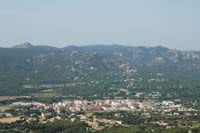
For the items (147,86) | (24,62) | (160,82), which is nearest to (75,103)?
(147,86)

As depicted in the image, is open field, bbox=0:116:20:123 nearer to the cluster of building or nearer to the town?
the town

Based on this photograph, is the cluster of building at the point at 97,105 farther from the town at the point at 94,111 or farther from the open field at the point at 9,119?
the open field at the point at 9,119

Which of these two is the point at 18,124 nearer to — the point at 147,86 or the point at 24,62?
the point at 147,86

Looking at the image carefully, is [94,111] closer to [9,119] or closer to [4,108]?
[4,108]

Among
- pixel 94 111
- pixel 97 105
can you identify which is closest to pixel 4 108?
pixel 94 111

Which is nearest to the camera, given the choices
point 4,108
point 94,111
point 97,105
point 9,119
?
point 9,119

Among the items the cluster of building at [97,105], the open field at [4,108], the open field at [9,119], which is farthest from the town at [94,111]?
the open field at [4,108]

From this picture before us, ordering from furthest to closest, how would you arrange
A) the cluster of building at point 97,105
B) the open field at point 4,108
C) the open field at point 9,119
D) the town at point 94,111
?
the cluster of building at point 97,105
the open field at point 4,108
the open field at point 9,119
the town at point 94,111

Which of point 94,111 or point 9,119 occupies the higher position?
point 9,119

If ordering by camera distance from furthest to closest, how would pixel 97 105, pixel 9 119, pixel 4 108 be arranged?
pixel 97 105, pixel 4 108, pixel 9 119

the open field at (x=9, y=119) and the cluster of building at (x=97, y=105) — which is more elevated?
the open field at (x=9, y=119)

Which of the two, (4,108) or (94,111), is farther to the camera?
(4,108)
